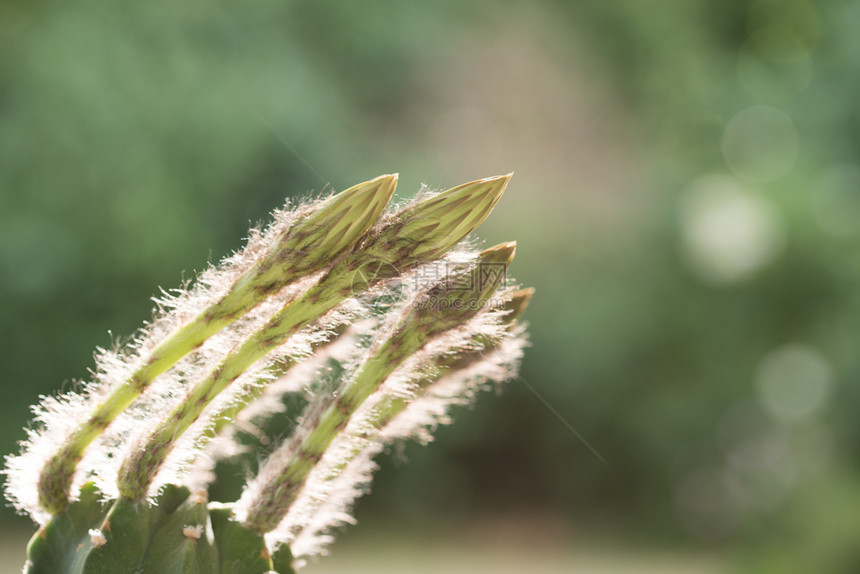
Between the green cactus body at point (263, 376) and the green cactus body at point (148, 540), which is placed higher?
the green cactus body at point (263, 376)

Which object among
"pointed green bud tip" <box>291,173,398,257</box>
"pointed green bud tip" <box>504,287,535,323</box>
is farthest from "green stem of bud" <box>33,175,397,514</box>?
"pointed green bud tip" <box>504,287,535,323</box>

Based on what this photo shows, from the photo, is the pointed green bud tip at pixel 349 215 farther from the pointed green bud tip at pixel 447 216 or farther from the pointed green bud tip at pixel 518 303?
the pointed green bud tip at pixel 518 303

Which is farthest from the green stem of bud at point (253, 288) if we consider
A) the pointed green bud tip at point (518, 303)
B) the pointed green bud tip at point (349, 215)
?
the pointed green bud tip at point (518, 303)

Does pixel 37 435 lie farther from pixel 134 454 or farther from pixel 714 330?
pixel 714 330

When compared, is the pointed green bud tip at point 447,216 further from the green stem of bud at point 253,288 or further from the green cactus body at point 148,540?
the green cactus body at point 148,540

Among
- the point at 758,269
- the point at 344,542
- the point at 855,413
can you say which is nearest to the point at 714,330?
the point at 758,269

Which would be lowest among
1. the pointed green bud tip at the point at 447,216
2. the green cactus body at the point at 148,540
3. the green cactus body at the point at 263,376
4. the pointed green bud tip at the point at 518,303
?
the green cactus body at the point at 148,540

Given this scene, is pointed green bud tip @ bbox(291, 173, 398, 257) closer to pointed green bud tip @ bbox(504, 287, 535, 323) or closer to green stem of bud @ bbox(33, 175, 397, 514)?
green stem of bud @ bbox(33, 175, 397, 514)
